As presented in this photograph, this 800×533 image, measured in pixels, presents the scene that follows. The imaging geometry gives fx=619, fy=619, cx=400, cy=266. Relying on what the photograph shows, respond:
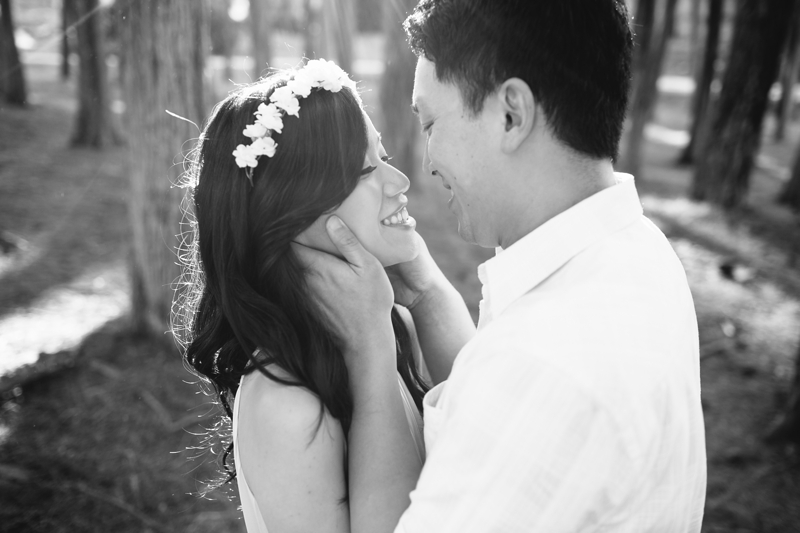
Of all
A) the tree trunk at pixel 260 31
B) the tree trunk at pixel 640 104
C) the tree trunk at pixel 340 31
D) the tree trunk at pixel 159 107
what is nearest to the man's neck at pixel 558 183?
the tree trunk at pixel 159 107

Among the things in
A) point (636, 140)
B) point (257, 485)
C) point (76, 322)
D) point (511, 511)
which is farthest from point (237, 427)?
point (636, 140)

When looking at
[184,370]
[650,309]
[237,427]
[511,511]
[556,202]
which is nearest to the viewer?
[511,511]

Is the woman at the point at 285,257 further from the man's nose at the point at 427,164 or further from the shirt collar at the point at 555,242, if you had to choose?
the shirt collar at the point at 555,242

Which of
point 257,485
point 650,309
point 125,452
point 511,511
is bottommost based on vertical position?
point 125,452

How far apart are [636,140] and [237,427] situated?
1222cm

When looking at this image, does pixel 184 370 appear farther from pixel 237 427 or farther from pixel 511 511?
pixel 511 511

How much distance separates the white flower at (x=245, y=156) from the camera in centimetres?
197

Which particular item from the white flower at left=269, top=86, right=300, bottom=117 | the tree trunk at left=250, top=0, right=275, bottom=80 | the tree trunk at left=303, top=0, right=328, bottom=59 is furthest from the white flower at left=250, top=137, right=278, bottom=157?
the tree trunk at left=303, top=0, right=328, bottom=59

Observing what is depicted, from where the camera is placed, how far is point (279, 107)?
204cm

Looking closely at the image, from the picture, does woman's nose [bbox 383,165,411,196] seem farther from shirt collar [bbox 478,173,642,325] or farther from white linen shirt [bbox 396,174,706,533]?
white linen shirt [bbox 396,174,706,533]

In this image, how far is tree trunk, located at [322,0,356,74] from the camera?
1289cm

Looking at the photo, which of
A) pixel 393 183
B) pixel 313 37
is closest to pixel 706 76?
pixel 313 37

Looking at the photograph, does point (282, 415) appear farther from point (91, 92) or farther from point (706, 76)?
point (706, 76)

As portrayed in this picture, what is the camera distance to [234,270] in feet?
6.82
